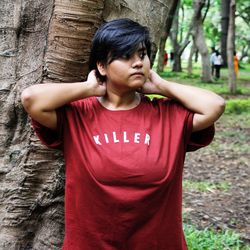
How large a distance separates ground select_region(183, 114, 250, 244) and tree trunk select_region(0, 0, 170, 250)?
7.00ft

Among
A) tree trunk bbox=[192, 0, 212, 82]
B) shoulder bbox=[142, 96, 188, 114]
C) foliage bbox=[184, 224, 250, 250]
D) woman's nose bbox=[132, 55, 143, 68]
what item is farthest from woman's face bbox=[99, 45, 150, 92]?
tree trunk bbox=[192, 0, 212, 82]

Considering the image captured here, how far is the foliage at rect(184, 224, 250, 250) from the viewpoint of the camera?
4059 mm

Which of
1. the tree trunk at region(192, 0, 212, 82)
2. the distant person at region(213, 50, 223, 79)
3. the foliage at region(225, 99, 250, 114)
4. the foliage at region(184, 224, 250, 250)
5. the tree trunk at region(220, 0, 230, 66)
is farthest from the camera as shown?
the tree trunk at region(220, 0, 230, 66)

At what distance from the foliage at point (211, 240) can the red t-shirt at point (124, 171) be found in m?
1.97

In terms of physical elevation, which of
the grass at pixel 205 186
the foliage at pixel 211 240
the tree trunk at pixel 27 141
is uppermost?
the tree trunk at pixel 27 141

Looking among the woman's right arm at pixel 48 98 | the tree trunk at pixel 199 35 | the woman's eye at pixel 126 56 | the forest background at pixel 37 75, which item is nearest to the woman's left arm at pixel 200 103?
the woman's eye at pixel 126 56

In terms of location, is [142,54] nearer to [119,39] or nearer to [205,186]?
[119,39]

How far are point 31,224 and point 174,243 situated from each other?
1.06 metres

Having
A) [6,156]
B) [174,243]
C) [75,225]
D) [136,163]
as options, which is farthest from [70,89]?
[6,156]

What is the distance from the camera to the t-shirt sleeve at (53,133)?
2.12m

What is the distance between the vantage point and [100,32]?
207 centimetres

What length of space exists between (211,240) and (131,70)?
254 cm

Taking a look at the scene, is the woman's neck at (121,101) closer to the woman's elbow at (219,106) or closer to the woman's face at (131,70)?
the woman's face at (131,70)

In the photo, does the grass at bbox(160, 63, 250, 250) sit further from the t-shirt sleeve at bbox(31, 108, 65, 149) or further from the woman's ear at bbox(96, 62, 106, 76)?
the woman's ear at bbox(96, 62, 106, 76)
